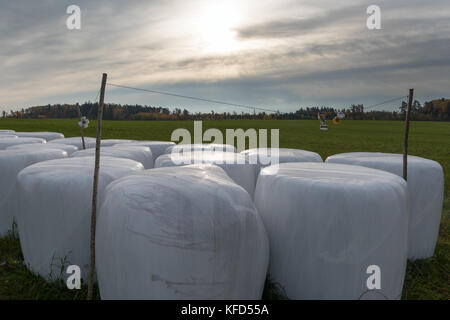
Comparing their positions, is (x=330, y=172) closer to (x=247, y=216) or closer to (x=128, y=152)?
(x=247, y=216)

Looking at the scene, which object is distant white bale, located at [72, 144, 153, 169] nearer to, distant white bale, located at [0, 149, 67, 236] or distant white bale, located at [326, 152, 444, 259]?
distant white bale, located at [0, 149, 67, 236]

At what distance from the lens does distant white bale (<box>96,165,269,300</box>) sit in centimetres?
299

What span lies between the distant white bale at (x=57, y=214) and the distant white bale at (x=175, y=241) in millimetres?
1163

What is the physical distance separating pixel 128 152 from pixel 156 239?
4.99m

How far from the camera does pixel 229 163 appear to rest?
19.3ft

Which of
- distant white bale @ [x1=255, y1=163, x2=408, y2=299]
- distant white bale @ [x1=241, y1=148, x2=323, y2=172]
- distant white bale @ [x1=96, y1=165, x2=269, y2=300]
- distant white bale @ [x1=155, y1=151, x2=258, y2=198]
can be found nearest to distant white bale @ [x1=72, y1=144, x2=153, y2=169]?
distant white bale @ [x1=155, y1=151, x2=258, y2=198]

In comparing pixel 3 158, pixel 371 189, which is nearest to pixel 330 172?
pixel 371 189

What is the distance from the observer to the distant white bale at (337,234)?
148 inches

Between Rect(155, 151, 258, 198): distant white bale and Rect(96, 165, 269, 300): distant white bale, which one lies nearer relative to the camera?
Rect(96, 165, 269, 300): distant white bale

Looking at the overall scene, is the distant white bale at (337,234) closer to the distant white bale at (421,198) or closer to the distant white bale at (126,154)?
the distant white bale at (421,198)

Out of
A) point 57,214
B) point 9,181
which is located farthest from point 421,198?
point 9,181

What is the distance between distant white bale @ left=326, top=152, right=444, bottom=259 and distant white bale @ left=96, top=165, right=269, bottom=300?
340cm

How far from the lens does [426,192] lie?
5.63 metres

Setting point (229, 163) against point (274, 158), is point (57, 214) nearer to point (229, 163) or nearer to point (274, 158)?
point (229, 163)
